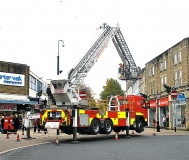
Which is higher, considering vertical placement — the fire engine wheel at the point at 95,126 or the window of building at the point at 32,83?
the window of building at the point at 32,83

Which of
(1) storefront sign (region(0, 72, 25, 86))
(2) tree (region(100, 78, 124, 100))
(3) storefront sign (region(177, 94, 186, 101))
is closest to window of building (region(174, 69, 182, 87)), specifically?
(3) storefront sign (region(177, 94, 186, 101))

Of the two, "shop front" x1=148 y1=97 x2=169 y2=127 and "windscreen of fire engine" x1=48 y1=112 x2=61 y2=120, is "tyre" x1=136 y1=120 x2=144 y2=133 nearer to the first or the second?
"windscreen of fire engine" x1=48 y1=112 x2=61 y2=120

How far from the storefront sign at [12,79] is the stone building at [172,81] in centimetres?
1524

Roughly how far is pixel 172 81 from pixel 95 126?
2017 centimetres

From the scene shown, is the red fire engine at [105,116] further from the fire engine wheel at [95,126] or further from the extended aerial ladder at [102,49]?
the extended aerial ladder at [102,49]

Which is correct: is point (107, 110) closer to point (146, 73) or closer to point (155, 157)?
point (155, 157)

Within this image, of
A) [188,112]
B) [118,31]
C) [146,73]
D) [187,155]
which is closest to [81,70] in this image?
[118,31]

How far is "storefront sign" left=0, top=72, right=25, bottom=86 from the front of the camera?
37259 millimetres

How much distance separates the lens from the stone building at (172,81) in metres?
34.6

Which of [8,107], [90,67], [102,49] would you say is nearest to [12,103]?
[8,107]

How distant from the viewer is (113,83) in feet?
275

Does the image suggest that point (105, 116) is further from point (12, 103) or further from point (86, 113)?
point (12, 103)

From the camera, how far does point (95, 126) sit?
2016 cm

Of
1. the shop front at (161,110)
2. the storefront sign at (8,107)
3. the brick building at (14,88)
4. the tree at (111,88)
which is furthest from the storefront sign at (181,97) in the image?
the tree at (111,88)
